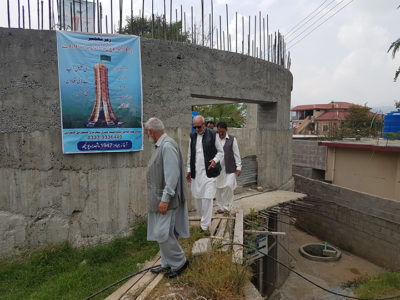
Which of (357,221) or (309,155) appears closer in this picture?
(357,221)

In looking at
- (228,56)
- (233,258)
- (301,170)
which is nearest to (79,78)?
(228,56)

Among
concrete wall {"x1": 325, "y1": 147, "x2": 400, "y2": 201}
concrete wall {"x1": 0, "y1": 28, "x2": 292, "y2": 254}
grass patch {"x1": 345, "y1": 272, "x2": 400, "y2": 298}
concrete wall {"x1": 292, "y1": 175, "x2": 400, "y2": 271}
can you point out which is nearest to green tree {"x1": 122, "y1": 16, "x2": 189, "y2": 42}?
concrete wall {"x1": 0, "y1": 28, "x2": 292, "y2": 254}

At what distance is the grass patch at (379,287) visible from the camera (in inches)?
293

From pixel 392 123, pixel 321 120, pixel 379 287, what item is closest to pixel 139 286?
pixel 379 287

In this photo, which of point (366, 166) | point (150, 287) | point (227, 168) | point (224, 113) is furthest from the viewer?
point (224, 113)

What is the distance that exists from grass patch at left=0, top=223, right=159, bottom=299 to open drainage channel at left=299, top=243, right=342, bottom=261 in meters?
8.51

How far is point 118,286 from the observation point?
12.2 feet

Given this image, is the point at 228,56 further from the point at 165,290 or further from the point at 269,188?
the point at 165,290

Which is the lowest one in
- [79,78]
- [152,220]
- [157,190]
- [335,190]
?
[335,190]

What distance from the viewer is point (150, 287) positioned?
319cm

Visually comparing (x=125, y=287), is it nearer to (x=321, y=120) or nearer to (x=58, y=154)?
(x=58, y=154)

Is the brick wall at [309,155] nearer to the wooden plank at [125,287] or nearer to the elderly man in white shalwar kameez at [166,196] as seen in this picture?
the wooden plank at [125,287]

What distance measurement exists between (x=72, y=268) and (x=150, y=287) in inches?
70.9

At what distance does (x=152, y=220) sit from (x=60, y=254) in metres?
2.28
